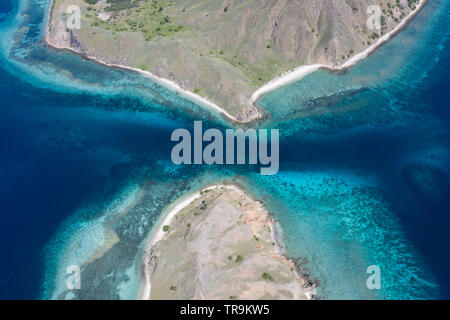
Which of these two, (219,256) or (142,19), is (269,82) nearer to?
(142,19)

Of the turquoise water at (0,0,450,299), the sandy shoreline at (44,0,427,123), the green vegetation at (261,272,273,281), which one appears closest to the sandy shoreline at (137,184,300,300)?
the turquoise water at (0,0,450,299)
